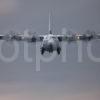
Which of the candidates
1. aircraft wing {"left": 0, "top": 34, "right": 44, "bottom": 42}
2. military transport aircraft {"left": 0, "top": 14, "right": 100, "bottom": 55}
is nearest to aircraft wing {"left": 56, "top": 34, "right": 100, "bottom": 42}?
military transport aircraft {"left": 0, "top": 14, "right": 100, "bottom": 55}

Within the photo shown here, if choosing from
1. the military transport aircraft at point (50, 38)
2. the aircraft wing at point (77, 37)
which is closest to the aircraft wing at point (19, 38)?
the military transport aircraft at point (50, 38)

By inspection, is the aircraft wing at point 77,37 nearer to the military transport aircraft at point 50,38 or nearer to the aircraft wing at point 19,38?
the military transport aircraft at point 50,38

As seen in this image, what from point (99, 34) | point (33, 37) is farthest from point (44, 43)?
point (99, 34)

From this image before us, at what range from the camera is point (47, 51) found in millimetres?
13430

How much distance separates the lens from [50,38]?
43.8 feet

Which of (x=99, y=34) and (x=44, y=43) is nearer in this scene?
(x=44, y=43)

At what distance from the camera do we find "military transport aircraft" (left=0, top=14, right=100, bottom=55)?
1328cm

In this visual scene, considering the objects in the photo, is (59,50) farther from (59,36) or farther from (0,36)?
(0,36)

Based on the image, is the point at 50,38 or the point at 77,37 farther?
the point at 77,37

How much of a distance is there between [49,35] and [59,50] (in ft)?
1.91

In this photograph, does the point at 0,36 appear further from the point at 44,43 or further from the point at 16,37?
the point at 44,43

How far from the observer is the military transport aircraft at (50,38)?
13.3 m

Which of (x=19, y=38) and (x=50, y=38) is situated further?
(x=19, y=38)

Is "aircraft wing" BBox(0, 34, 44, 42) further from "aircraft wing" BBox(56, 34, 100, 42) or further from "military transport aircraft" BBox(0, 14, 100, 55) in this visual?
"aircraft wing" BBox(56, 34, 100, 42)
